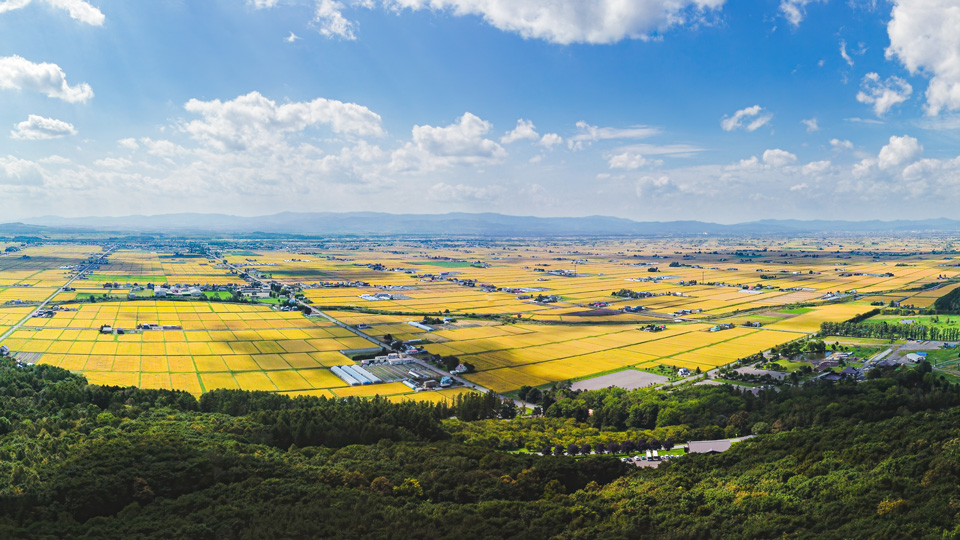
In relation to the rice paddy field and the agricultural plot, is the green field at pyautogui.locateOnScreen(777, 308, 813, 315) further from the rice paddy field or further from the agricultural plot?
the agricultural plot

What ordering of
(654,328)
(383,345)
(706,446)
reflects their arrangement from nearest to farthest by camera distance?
(706,446) < (383,345) < (654,328)

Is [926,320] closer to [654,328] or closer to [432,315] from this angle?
[654,328]

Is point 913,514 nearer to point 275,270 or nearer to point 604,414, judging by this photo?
point 604,414

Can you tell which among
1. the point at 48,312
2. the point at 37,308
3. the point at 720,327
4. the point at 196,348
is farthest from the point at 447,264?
the point at 196,348

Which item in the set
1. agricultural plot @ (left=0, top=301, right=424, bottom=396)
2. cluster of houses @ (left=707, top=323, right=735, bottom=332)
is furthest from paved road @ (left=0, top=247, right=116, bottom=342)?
cluster of houses @ (left=707, top=323, right=735, bottom=332)

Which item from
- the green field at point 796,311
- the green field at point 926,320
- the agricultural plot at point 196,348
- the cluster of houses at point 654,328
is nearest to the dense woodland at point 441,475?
the agricultural plot at point 196,348

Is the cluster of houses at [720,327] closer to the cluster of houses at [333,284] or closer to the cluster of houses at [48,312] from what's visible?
the cluster of houses at [333,284]
